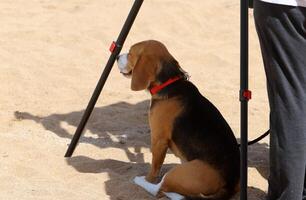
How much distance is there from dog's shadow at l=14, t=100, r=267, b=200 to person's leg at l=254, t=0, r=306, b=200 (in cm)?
91

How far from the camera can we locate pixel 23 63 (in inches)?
272

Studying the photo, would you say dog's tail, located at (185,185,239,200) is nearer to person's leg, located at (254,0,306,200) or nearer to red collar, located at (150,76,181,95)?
person's leg, located at (254,0,306,200)

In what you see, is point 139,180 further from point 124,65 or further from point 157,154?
point 124,65

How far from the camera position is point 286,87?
2973mm

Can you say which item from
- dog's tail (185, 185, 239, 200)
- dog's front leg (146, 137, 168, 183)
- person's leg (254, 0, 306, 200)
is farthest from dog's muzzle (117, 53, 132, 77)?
person's leg (254, 0, 306, 200)

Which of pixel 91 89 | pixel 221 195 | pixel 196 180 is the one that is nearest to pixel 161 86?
pixel 196 180

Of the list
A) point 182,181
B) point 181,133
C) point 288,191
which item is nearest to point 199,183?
point 182,181

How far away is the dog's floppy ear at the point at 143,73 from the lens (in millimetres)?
4191

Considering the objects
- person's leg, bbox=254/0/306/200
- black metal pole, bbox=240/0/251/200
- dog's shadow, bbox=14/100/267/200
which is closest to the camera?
person's leg, bbox=254/0/306/200

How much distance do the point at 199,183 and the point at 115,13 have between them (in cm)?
562

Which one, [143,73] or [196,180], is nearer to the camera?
[196,180]

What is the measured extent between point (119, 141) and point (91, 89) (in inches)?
57.5

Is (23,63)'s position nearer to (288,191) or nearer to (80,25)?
(80,25)

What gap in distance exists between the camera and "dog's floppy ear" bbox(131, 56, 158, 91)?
165 inches
